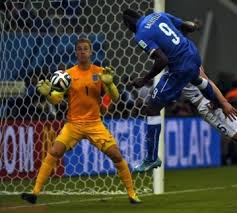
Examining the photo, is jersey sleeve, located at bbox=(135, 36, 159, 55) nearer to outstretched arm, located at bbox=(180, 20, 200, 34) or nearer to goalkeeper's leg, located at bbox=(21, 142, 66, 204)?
outstretched arm, located at bbox=(180, 20, 200, 34)

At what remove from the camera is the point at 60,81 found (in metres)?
10.7

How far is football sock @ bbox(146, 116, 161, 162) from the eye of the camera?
10.7 metres

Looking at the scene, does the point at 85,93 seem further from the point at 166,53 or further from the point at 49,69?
the point at 49,69

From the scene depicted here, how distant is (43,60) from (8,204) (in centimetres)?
300

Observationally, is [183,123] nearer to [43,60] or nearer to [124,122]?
[124,122]

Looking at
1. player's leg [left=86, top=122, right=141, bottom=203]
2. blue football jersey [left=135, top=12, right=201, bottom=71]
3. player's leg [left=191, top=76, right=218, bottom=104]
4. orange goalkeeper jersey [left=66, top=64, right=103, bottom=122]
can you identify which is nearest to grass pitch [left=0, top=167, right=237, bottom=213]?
player's leg [left=86, top=122, right=141, bottom=203]

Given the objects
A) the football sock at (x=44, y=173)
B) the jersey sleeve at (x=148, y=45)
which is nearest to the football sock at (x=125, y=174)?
the football sock at (x=44, y=173)

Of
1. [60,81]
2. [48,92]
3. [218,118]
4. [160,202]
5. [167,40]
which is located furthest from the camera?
[218,118]

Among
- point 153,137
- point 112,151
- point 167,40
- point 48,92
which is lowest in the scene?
point 112,151

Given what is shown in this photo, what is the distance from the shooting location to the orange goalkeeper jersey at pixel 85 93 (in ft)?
35.6

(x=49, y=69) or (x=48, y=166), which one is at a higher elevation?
(x=49, y=69)

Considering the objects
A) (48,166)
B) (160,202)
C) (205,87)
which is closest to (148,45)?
(205,87)

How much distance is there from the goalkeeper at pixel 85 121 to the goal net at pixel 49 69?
1932 mm

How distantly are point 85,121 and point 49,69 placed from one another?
280 cm
